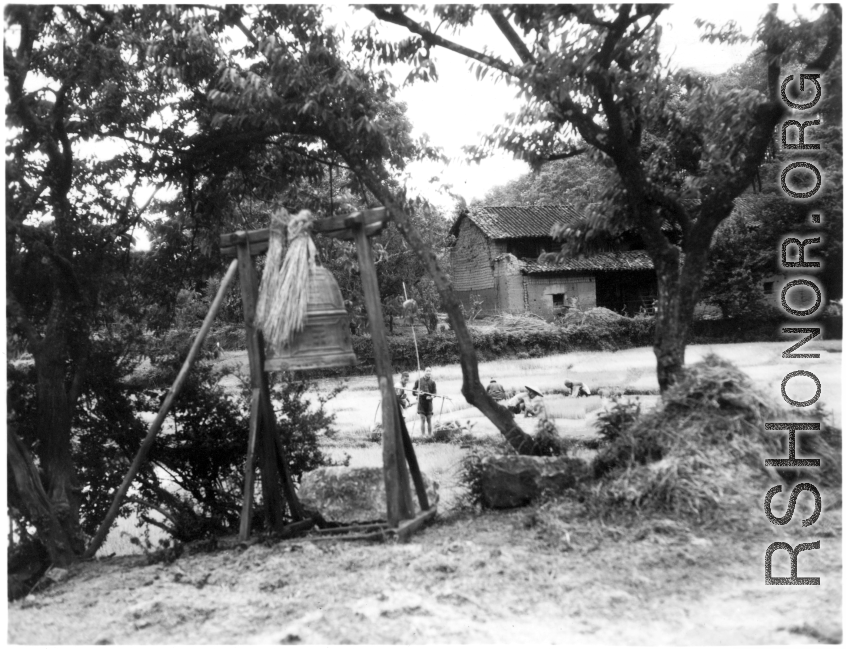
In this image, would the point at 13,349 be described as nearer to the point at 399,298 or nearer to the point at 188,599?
the point at 188,599

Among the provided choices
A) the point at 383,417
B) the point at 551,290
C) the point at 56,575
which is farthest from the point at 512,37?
the point at 551,290

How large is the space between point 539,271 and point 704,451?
2183 centimetres

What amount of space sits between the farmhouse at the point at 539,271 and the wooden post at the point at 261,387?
21.8 meters

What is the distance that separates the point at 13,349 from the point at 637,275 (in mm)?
25979

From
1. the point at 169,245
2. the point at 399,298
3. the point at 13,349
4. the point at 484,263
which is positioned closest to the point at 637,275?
the point at 484,263

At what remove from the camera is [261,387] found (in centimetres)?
586

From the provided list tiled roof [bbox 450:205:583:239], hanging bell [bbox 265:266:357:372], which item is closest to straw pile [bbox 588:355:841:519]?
hanging bell [bbox 265:266:357:372]

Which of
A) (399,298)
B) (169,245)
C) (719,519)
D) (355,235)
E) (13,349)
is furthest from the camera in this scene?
(399,298)

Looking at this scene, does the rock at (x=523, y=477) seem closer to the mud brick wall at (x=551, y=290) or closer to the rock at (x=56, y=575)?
the rock at (x=56, y=575)

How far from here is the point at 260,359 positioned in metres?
5.88

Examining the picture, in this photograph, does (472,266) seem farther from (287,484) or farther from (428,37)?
(287,484)

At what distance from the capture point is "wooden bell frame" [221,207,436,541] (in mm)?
5492

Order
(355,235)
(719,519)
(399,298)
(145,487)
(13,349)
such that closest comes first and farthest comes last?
(719,519), (355,235), (13,349), (145,487), (399,298)

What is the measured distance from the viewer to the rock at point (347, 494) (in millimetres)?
6277
